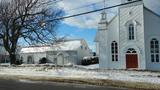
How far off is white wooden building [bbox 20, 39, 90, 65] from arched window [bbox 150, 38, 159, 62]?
19.6 m

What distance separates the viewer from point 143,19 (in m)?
39.3

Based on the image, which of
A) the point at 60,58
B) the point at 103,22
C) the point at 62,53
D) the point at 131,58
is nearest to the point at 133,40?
the point at 131,58

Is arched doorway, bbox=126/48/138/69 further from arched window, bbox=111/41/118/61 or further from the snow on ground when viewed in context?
the snow on ground

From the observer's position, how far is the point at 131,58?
39812 mm

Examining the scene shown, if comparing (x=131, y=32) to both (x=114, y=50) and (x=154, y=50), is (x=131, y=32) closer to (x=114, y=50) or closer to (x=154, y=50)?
(x=114, y=50)

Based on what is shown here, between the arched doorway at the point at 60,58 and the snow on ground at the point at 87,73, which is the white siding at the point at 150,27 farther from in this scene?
the arched doorway at the point at 60,58

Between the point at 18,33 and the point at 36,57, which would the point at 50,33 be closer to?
the point at 18,33

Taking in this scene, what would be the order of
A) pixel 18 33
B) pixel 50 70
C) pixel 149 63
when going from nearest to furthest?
pixel 50 70 → pixel 149 63 → pixel 18 33

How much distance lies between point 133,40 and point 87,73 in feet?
47.8

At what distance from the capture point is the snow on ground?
23.4 meters

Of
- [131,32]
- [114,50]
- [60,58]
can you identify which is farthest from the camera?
[60,58]

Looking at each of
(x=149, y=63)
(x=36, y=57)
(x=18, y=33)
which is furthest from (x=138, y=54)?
(x=36, y=57)

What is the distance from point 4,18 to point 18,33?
2.71m

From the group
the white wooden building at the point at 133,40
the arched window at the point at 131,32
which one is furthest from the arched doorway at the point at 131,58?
the arched window at the point at 131,32
